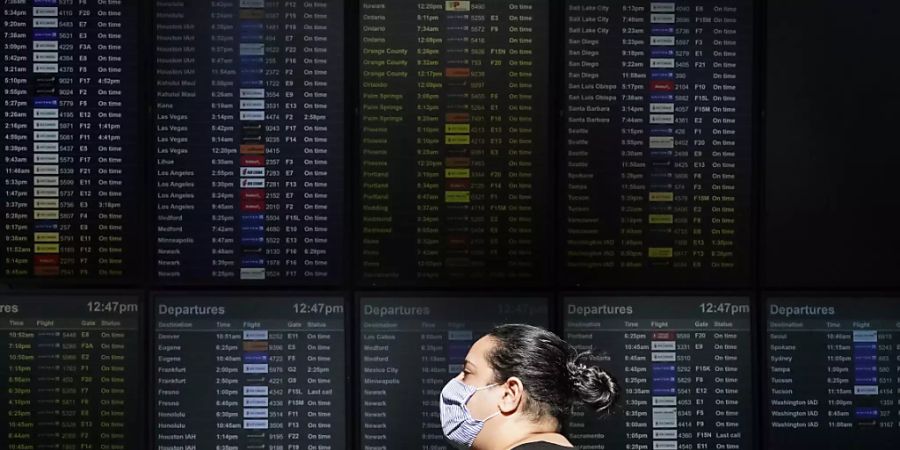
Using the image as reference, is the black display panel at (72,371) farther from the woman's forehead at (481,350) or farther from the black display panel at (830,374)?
the black display panel at (830,374)

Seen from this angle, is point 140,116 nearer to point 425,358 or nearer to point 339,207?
point 339,207

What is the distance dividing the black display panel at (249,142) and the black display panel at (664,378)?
919mm

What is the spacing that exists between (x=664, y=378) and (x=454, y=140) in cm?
104

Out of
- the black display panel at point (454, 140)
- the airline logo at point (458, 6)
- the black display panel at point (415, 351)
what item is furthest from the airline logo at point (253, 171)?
the airline logo at point (458, 6)

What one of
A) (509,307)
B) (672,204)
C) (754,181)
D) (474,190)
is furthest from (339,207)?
(754,181)

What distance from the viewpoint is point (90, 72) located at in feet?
8.97

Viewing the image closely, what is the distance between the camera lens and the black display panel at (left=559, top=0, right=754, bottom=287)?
2.76 m

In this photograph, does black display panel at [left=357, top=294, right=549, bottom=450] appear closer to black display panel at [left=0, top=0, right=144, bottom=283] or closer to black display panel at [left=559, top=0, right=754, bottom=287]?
black display panel at [left=559, top=0, right=754, bottom=287]

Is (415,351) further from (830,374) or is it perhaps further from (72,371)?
(830,374)

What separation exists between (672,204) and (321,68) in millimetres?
1220

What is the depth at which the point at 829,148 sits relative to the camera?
279 centimetres

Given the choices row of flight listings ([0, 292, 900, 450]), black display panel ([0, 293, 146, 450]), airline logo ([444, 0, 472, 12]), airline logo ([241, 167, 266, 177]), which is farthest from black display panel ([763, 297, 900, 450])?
black display panel ([0, 293, 146, 450])

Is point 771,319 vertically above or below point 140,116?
below

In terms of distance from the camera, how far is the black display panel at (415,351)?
9.03ft
